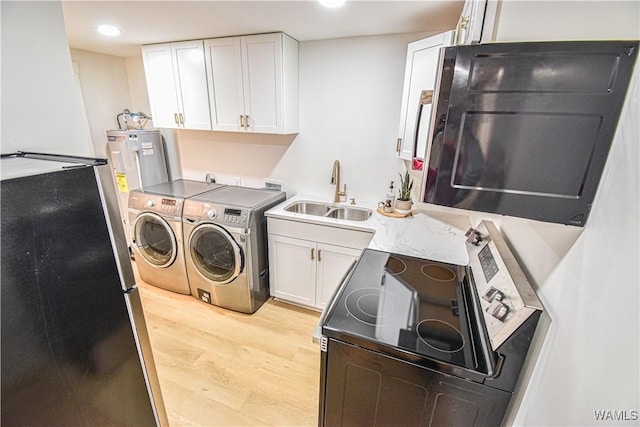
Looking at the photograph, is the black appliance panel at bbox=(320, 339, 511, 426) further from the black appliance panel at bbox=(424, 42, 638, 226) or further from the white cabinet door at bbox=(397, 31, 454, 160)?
the white cabinet door at bbox=(397, 31, 454, 160)

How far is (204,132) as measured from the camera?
122 inches

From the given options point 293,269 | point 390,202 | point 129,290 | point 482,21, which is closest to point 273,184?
point 293,269

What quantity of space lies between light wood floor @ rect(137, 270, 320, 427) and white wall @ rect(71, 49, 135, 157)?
1947 mm

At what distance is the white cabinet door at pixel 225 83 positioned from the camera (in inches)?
93.5

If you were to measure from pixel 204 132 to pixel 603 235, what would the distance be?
3277 mm

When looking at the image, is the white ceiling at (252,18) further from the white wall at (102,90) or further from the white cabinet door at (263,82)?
the white wall at (102,90)

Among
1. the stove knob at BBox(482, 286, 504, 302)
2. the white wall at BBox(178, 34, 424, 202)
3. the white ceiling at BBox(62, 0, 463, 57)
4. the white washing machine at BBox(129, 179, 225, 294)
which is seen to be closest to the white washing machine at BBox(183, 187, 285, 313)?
the white washing machine at BBox(129, 179, 225, 294)

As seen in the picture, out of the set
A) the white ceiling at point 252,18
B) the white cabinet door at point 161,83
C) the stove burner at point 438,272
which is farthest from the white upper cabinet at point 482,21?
the white cabinet door at point 161,83

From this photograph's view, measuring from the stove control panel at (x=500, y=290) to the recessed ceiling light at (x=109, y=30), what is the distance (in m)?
2.92

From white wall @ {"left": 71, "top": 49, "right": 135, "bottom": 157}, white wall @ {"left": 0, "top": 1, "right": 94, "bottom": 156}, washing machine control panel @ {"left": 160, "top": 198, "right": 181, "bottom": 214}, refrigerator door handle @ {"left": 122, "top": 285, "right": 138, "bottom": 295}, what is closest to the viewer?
white wall @ {"left": 0, "top": 1, "right": 94, "bottom": 156}

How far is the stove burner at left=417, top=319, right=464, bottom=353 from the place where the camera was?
0.99 metres

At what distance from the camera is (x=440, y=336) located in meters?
1.03

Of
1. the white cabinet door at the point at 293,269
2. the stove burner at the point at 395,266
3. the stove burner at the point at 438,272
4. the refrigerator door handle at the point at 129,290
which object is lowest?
the white cabinet door at the point at 293,269

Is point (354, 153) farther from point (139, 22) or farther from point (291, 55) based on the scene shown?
point (139, 22)
